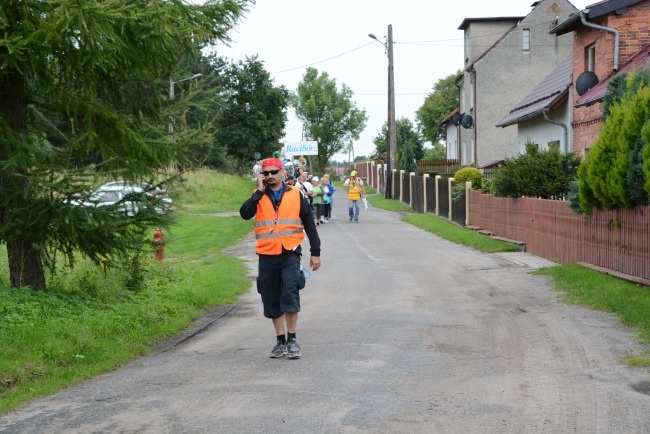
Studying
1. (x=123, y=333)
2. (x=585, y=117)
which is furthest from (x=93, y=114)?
(x=585, y=117)

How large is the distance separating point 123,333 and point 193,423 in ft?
12.3

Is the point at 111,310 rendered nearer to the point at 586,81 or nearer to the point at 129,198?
the point at 129,198

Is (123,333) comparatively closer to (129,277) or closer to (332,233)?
(129,277)

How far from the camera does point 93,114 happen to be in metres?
9.77

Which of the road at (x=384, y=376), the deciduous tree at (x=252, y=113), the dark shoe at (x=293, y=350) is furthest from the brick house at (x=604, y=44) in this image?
the deciduous tree at (x=252, y=113)

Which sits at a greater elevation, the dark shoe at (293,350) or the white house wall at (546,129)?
the white house wall at (546,129)

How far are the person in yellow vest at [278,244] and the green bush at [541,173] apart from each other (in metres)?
13.7

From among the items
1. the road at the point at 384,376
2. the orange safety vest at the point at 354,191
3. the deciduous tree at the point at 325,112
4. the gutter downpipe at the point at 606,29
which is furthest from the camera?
the deciduous tree at the point at 325,112

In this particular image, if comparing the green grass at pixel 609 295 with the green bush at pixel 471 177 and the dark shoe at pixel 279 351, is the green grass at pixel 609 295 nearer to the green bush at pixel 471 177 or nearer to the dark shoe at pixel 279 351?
the dark shoe at pixel 279 351

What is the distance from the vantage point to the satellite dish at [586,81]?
81.4 feet

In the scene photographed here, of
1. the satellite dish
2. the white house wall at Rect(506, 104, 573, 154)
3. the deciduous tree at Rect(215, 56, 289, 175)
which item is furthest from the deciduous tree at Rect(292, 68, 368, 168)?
the satellite dish

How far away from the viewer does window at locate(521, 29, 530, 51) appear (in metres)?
45.8

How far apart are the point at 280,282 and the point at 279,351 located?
26.8 inches

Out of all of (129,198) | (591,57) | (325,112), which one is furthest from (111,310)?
(325,112)
